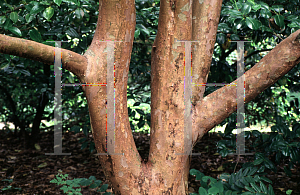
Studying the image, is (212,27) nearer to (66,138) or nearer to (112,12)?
(112,12)

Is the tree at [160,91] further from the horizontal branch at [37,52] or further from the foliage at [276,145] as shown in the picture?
the foliage at [276,145]

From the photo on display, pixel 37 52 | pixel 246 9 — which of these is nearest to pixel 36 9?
pixel 37 52

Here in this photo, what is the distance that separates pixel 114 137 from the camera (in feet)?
4.41

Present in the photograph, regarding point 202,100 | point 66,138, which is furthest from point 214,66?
point 66,138

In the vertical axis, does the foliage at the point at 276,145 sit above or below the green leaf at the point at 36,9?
below

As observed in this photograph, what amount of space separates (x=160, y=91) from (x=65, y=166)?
249cm

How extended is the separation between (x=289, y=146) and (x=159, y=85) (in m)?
1.22

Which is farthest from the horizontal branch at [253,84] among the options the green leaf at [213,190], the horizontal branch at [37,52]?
the horizontal branch at [37,52]

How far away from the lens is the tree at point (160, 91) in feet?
4.30

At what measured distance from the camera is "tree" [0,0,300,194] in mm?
1312

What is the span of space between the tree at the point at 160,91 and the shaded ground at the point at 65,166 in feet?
4.74

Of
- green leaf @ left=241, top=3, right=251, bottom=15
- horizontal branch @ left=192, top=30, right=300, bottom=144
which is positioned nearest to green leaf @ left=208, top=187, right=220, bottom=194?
horizontal branch @ left=192, top=30, right=300, bottom=144

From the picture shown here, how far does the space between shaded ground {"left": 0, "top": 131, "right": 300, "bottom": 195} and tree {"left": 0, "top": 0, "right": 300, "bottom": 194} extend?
144 centimetres

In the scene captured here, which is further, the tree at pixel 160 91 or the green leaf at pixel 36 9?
the green leaf at pixel 36 9
